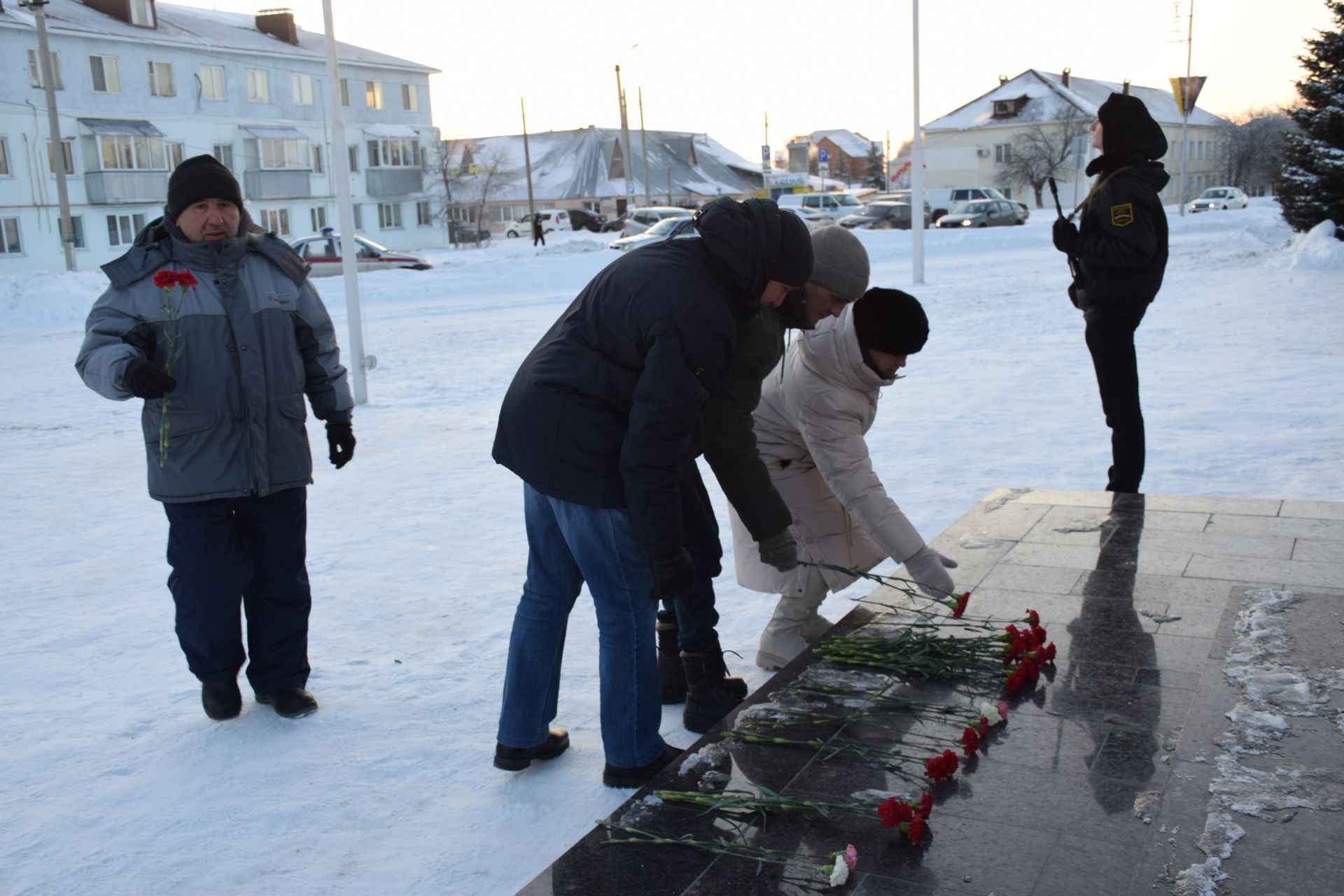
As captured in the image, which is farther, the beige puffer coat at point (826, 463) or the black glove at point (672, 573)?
the beige puffer coat at point (826, 463)

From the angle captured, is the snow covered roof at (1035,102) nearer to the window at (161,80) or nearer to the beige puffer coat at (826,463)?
the window at (161,80)

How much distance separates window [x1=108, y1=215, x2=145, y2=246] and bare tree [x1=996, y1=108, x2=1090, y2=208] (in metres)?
38.6

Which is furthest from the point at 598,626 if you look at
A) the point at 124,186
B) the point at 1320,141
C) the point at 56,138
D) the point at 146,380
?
the point at 124,186

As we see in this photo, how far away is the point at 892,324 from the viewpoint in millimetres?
3352

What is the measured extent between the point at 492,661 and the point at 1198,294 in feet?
43.4

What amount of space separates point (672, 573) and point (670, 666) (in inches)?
46.1

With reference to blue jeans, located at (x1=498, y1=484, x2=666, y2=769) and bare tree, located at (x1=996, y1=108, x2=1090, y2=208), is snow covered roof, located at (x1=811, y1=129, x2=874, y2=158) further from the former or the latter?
blue jeans, located at (x1=498, y1=484, x2=666, y2=769)

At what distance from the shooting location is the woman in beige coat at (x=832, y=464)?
3352mm

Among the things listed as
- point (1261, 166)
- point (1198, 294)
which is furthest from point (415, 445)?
point (1261, 166)

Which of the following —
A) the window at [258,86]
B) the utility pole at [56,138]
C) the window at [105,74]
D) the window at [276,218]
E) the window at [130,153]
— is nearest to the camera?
the utility pole at [56,138]

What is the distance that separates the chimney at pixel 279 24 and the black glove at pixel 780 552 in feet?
138

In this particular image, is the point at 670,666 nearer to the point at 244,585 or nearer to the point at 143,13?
the point at 244,585

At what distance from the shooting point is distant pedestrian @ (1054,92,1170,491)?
16.0 ft

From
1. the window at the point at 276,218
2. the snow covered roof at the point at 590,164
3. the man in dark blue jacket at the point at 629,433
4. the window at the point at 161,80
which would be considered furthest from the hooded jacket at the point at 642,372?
the snow covered roof at the point at 590,164
